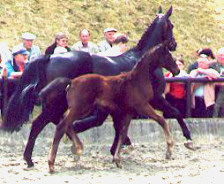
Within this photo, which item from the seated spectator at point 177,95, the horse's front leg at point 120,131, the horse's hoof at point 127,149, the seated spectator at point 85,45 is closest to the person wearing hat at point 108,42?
the seated spectator at point 85,45

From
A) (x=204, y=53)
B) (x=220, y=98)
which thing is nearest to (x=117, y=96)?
(x=220, y=98)

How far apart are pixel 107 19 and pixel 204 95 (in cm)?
600

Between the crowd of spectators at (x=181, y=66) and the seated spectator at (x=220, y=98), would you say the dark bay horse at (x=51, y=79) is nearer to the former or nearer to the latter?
the crowd of spectators at (x=181, y=66)

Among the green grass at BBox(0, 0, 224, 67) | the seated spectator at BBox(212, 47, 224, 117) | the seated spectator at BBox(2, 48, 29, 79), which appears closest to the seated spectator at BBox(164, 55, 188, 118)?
the seated spectator at BBox(212, 47, 224, 117)

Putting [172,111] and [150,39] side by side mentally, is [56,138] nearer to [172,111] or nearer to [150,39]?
[172,111]

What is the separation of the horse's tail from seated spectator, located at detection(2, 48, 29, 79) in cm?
118

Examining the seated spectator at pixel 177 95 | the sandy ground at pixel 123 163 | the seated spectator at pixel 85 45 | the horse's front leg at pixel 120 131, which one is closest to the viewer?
the sandy ground at pixel 123 163

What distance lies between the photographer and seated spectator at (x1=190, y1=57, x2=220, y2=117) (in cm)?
1720

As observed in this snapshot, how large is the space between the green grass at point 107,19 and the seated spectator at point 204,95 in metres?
4.66

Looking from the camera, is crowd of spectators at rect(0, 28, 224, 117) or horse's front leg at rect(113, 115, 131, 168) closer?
horse's front leg at rect(113, 115, 131, 168)

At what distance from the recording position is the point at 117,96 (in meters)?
14.3

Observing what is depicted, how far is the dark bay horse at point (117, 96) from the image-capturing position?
1390cm

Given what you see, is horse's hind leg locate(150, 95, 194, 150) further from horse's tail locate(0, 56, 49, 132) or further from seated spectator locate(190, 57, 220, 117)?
horse's tail locate(0, 56, 49, 132)

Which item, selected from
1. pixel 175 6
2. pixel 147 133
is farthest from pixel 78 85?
pixel 175 6
